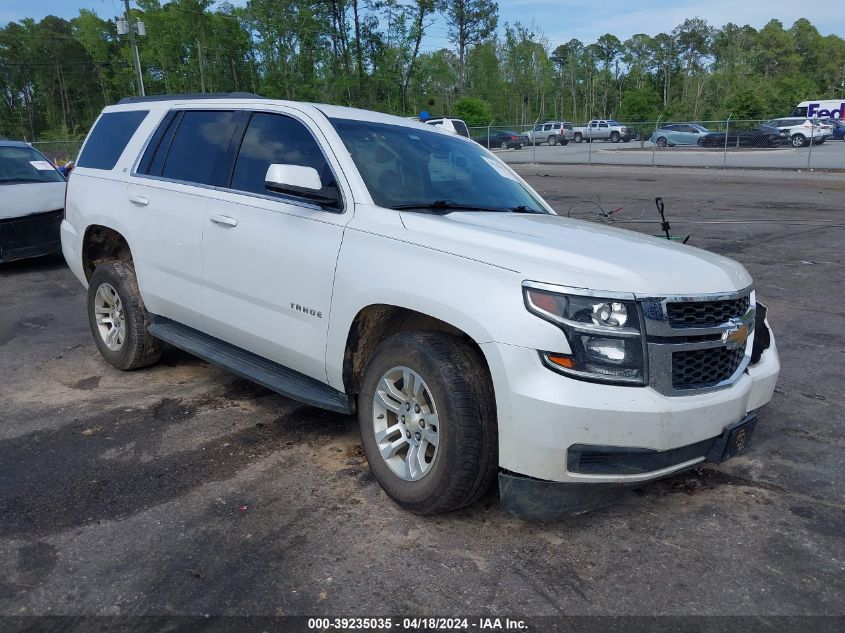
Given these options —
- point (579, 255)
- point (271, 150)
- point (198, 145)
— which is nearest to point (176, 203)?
point (198, 145)

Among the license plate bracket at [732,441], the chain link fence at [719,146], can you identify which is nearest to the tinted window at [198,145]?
the license plate bracket at [732,441]

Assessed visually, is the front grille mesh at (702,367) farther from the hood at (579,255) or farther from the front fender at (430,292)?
the front fender at (430,292)

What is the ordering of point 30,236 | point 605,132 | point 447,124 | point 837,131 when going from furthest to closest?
point 605,132
point 837,131
point 30,236
point 447,124

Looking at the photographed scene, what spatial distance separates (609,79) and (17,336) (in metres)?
98.4

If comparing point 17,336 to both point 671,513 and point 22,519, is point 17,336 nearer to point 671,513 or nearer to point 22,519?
point 22,519

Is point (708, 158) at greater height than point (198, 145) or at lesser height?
lesser

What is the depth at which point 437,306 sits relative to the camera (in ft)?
10.6

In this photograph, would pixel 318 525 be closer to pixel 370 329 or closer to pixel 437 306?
pixel 370 329

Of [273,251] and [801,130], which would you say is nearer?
[273,251]

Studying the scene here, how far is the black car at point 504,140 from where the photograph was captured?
43825 mm

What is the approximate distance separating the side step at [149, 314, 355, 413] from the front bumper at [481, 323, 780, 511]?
3.71 feet

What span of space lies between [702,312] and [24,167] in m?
9.88

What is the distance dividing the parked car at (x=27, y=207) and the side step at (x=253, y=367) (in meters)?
5.27

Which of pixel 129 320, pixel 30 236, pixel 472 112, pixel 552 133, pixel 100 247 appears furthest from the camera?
pixel 472 112
